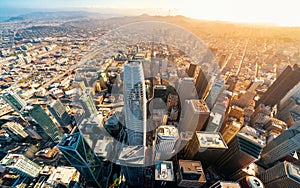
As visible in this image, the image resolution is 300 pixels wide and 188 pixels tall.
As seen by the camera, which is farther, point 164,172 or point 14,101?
point 14,101

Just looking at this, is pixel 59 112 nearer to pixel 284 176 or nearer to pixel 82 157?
pixel 82 157

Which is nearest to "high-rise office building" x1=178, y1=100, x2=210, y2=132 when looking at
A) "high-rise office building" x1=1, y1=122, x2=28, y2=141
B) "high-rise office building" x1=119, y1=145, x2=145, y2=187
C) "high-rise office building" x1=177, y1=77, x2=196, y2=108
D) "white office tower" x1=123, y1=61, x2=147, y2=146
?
"high-rise office building" x1=177, y1=77, x2=196, y2=108

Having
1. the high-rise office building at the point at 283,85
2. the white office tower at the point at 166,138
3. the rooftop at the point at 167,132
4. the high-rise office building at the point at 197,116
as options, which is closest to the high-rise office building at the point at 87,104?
the white office tower at the point at 166,138

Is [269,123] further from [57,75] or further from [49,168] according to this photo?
[57,75]

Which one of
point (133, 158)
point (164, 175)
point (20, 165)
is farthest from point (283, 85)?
point (20, 165)

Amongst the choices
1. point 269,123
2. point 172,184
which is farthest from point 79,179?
point 269,123

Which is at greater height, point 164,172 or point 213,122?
point 213,122
